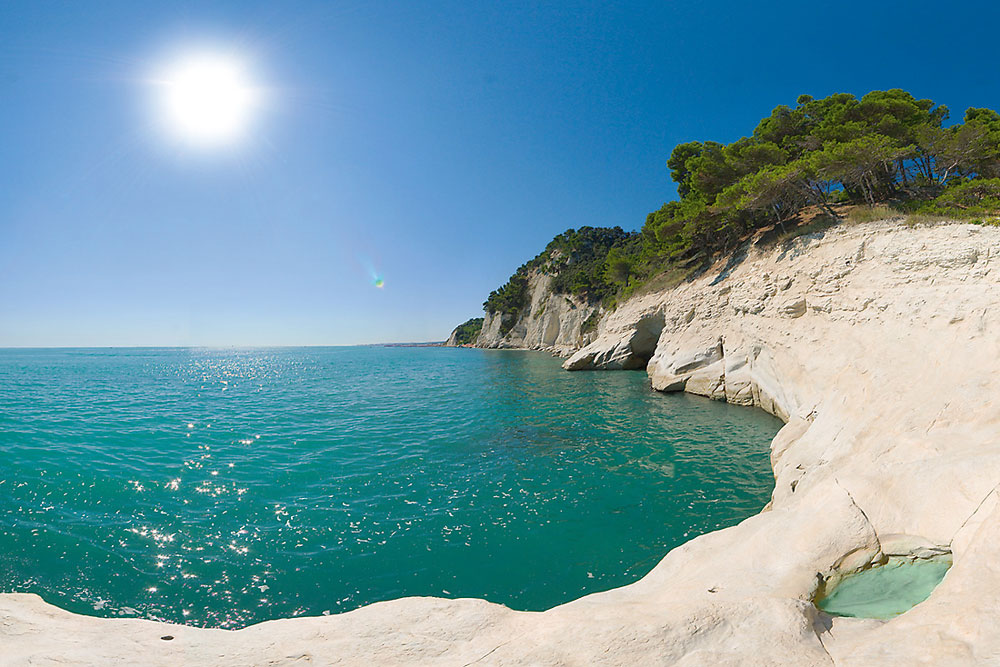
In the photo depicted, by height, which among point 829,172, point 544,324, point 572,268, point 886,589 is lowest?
point 886,589

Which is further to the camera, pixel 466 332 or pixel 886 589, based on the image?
pixel 466 332

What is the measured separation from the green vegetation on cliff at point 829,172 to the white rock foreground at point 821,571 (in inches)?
275

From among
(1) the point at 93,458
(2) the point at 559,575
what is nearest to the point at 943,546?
(2) the point at 559,575

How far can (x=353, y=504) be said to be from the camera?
828 centimetres

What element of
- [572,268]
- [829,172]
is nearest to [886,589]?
[829,172]

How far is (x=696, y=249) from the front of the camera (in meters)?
32.7

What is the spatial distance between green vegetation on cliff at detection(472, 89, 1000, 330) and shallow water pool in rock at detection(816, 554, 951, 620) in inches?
568

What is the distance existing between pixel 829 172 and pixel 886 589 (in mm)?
23482

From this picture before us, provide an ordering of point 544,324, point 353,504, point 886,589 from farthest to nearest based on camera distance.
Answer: point 544,324
point 353,504
point 886,589

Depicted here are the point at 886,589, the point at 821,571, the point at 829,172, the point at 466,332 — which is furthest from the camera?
the point at 466,332

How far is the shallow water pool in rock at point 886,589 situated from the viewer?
3.30m

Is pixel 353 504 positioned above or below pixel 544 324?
below

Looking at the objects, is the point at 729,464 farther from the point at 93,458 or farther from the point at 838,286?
the point at 93,458

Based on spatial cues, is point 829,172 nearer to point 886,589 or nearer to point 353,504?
point 886,589
